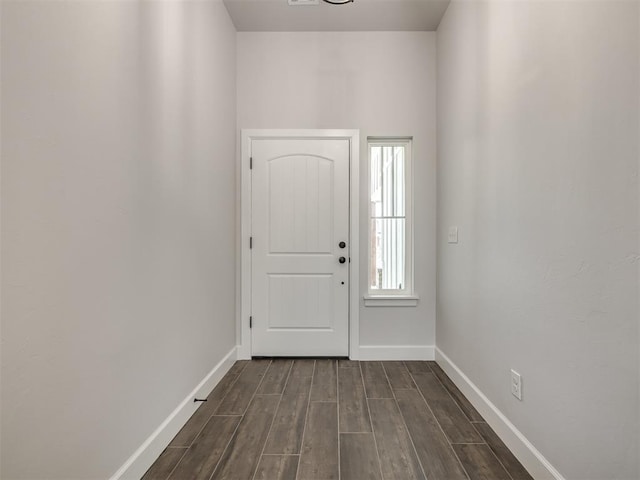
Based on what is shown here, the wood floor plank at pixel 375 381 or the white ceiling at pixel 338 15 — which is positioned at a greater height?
the white ceiling at pixel 338 15

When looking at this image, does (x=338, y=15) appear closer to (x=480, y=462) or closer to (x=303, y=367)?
(x=303, y=367)

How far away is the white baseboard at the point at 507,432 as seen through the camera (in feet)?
5.08

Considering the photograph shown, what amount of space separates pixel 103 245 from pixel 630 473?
2.02 m

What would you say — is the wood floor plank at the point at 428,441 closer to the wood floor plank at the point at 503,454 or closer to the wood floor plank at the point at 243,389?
the wood floor plank at the point at 503,454

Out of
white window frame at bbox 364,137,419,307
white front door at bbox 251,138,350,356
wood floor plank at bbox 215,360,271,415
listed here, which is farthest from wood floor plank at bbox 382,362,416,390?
wood floor plank at bbox 215,360,271,415

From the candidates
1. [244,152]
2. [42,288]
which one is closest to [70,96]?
[42,288]

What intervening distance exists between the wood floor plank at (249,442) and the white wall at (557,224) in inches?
52.5

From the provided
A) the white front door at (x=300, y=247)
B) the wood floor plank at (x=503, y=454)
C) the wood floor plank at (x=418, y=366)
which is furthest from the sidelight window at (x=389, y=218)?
the wood floor plank at (x=503, y=454)

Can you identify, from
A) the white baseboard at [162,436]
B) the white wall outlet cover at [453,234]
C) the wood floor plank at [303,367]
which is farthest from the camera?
the wood floor plank at [303,367]

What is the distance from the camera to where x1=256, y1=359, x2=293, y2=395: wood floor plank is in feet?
8.28

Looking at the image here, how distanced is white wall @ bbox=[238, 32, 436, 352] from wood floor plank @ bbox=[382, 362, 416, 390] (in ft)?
0.75

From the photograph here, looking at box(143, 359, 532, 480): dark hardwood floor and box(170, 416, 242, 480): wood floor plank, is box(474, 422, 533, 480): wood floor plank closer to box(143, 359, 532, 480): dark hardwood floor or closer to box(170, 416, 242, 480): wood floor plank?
box(143, 359, 532, 480): dark hardwood floor

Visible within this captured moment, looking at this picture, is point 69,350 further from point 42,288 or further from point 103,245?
point 103,245

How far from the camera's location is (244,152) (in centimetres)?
322
